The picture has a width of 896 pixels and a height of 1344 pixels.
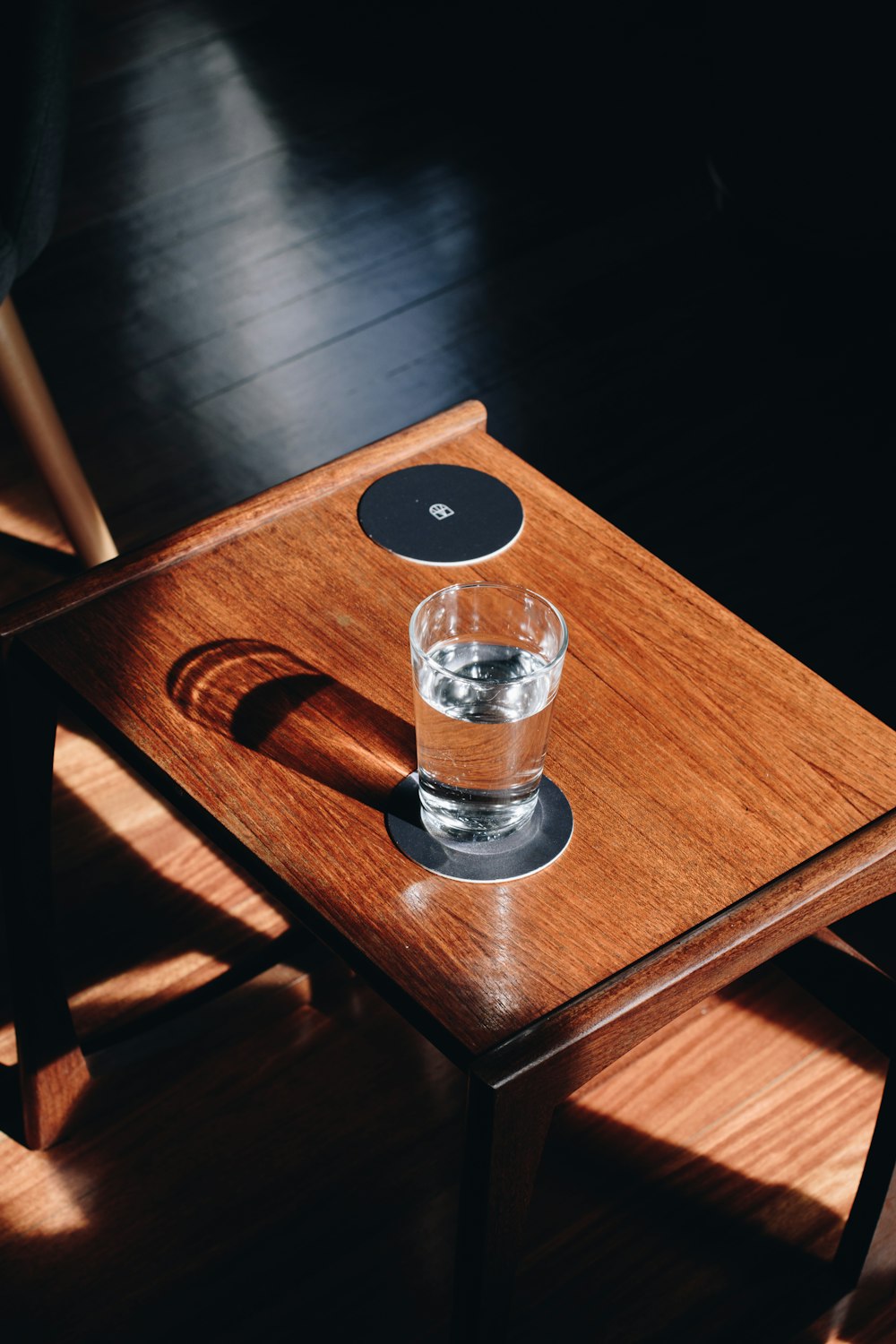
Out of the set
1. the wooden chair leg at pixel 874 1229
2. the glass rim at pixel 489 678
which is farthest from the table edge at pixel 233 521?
the wooden chair leg at pixel 874 1229

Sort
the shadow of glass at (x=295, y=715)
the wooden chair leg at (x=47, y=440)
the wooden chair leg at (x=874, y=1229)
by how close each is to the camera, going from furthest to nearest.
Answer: the wooden chair leg at (x=47, y=440), the wooden chair leg at (x=874, y=1229), the shadow of glass at (x=295, y=715)

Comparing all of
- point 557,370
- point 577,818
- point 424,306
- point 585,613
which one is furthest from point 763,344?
point 577,818

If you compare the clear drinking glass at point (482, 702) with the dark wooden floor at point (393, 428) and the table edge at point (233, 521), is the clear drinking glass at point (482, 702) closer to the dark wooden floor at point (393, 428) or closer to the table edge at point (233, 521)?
the table edge at point (233, 521)

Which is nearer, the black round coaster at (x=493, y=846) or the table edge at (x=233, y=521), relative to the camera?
the black round coaster at (x=493, y=846)

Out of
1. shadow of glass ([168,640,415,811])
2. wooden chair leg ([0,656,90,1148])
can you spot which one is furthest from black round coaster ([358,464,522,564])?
wooden chair leg ([0,656,90,1148])

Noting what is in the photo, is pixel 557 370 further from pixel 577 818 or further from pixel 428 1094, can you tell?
pixel 577 818

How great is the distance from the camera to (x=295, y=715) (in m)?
0.69

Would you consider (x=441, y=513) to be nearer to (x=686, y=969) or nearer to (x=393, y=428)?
(x=686, y=969)

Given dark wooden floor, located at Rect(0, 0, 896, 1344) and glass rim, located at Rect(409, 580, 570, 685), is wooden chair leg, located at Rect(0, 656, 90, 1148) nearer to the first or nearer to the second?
dark wooden floor, located at Rect(0, 0, 896, 1344)

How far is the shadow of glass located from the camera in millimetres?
661

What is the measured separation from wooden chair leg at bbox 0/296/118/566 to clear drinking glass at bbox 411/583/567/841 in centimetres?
67

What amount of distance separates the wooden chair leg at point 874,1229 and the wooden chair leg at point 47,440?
83 cm

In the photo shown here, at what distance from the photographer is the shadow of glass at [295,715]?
2.17 ft

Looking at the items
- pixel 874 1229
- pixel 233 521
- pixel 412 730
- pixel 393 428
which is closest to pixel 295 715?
pixel 412 730
